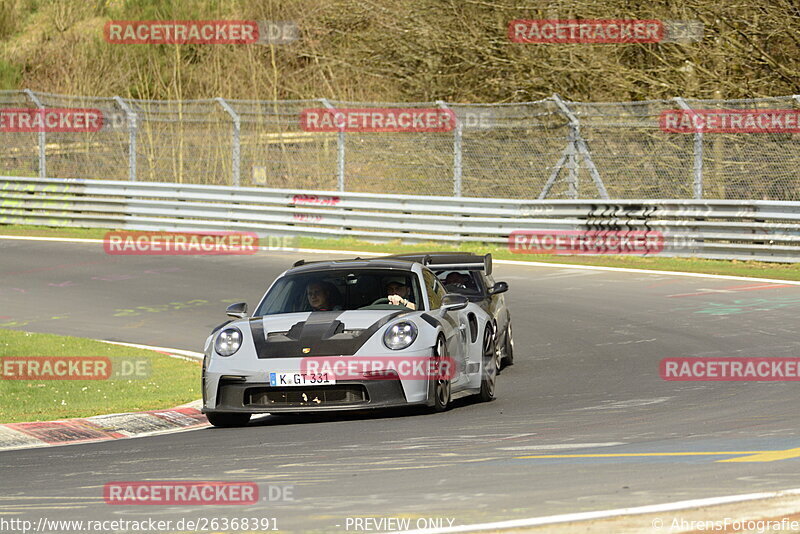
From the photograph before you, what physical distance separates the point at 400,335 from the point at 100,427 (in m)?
2.38

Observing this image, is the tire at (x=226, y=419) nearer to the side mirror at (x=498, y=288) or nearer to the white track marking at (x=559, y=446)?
the white track marking at (x=559, y=446)

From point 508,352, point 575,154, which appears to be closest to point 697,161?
point 575,154

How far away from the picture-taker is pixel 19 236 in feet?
91.1

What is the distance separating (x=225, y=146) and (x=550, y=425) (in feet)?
67.4

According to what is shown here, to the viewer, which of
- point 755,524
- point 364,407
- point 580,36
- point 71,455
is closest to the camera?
point 755,524

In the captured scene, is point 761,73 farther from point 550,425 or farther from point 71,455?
point 71,455

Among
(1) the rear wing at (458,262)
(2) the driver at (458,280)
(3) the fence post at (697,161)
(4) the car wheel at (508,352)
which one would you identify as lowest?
(4) the car wheel at (508,352)

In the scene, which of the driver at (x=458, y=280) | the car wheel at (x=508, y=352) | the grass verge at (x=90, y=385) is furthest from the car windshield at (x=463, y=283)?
the grass verge at (x=90, y=385)

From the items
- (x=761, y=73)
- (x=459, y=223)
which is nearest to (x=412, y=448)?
(x=459, y=223)

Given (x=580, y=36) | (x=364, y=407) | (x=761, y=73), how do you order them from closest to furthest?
(x=364, y=407) → (x=761, y=73) → (x=580, y=36)

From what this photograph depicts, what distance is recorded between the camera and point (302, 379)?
9.65m

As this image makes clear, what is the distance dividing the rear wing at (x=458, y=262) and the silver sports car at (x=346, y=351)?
249 centimetres

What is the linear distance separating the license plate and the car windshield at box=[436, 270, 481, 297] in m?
3.80

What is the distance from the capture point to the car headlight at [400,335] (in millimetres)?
9828
